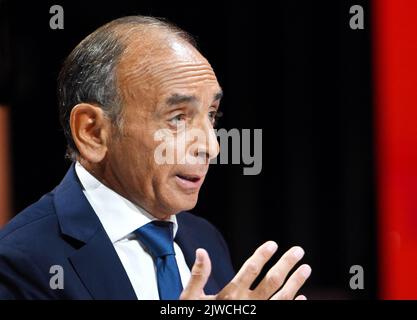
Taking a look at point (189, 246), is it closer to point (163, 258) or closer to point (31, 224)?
point (163, 258)

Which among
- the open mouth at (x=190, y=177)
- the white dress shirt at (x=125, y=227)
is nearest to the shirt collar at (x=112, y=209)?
the white dress shirt at (x=125, y=227)

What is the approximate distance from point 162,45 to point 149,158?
25 centimetres

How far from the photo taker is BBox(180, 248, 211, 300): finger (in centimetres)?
129

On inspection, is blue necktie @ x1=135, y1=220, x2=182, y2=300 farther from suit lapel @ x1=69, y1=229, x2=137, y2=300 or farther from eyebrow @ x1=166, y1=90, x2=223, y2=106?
eyebrow @ x1=166, y1=90, x2=223, y2=106

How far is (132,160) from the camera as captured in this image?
1469mm

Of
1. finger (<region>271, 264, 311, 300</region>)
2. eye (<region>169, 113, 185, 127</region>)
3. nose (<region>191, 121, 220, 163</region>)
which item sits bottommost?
finger (<region>271, 264, 311, 300</region>)

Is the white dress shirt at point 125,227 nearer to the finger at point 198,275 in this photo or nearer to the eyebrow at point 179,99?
the finger at point 198,275

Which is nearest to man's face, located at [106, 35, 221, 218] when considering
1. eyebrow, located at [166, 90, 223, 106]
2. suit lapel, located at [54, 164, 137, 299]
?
eyebrow, located at [166, 90, 223, 106]

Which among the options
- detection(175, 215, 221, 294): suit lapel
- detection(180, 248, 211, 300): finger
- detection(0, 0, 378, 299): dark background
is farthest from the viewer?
detection(0, 0, 378, 299): dark background

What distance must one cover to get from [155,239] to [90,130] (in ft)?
0.92

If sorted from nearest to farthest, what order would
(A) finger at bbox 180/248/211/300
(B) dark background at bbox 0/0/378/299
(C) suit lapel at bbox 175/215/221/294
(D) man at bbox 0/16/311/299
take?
(A) finger at bbox 180/248/211/300 → (D) man at bbox 0/16/311/299 → (C) suit lapel at bbox 175/215/221/294 → (B) dark background at bbox 0/0/378/299

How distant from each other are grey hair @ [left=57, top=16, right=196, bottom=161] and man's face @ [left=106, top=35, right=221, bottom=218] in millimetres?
22

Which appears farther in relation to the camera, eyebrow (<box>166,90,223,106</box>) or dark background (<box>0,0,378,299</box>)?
dark background (<box>0,0,378,299</box>)
